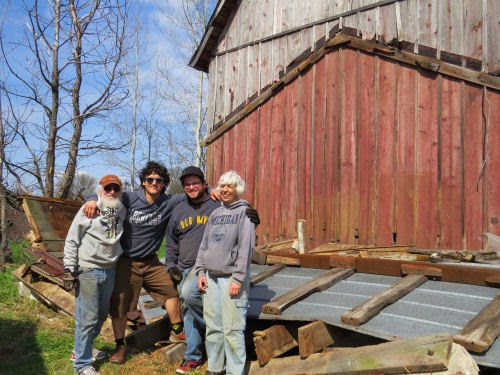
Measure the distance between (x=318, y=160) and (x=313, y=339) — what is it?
15.0 ft

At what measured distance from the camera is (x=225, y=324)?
13.0 feet

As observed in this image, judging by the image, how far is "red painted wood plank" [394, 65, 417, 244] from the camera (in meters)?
6.87

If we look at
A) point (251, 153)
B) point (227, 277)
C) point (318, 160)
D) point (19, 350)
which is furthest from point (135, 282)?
point (251, 153)

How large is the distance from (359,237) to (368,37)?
341 cm

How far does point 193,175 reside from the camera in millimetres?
4438

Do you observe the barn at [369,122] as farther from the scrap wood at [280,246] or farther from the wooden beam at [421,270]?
the wooden beam at [421,270]

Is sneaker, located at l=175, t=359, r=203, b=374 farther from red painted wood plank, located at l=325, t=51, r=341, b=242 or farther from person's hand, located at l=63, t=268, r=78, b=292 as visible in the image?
red painted wood plank, located at l=325, t=51, r=341, b=242

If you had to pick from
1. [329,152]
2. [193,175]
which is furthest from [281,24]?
[193,175]

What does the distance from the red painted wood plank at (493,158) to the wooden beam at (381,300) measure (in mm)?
2255

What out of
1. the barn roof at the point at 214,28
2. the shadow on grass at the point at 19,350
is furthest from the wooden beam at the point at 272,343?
the barn roof at the point at 214,28

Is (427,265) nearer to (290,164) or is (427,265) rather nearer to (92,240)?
(92,240)

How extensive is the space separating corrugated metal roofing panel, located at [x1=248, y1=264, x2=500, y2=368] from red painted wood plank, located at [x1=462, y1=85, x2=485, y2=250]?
2.17 metres

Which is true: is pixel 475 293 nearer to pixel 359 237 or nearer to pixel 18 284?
pixel 359 237

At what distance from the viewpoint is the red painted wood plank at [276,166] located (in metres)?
8.52
